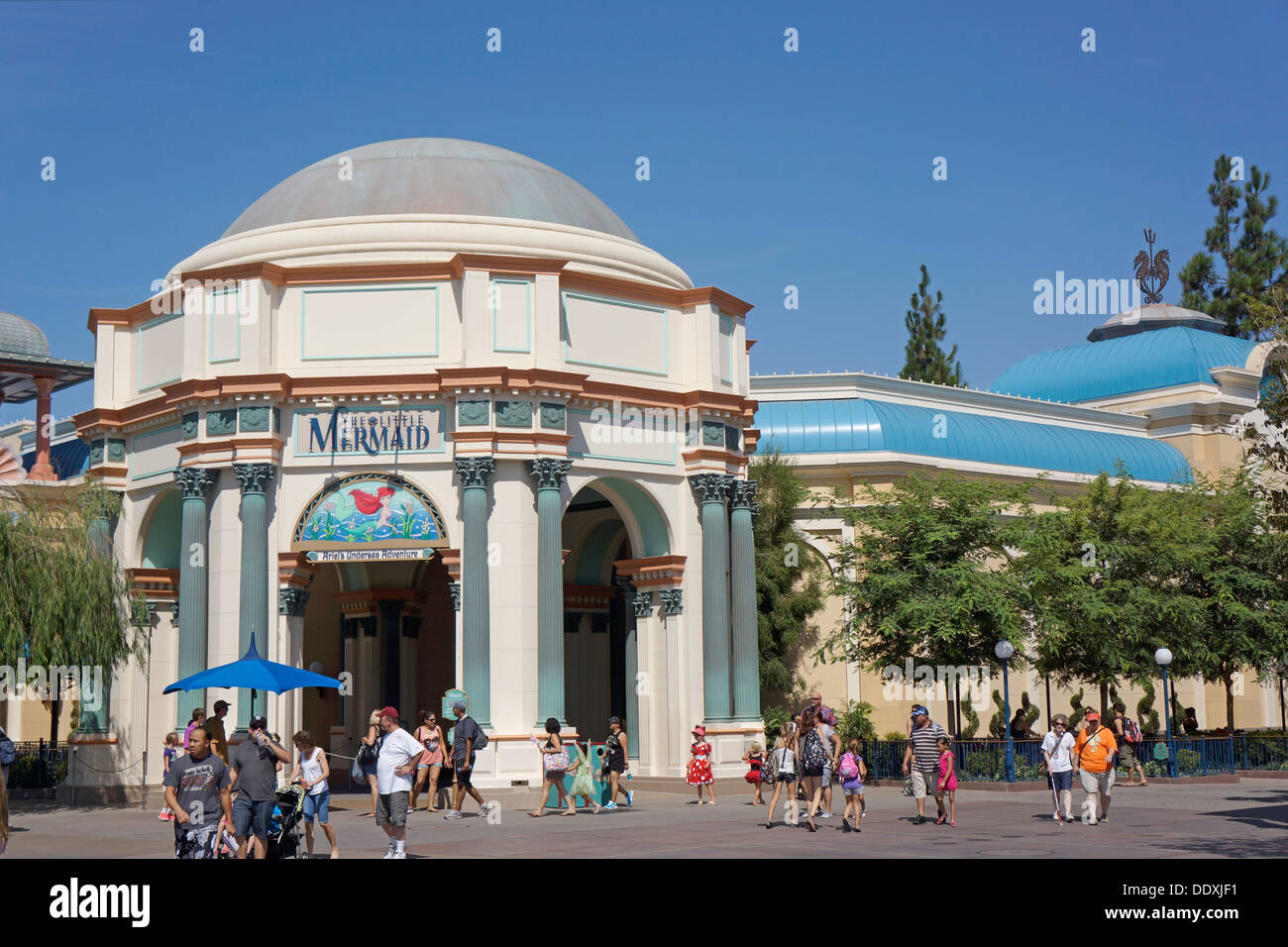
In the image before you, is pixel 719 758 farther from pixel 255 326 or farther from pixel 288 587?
pixel 255 326

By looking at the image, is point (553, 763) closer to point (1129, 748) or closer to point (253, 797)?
point (253, 797)

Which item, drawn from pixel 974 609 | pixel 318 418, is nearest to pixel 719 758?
pixel 974 609

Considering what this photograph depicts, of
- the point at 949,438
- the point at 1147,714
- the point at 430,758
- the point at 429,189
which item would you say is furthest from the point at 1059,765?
the point at 1147,714

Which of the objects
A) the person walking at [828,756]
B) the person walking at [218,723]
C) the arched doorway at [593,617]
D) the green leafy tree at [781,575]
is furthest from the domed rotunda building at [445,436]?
the person walking at [828,756]

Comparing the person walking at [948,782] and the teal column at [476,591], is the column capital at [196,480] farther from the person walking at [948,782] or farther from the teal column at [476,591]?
the person walking at [948,782]

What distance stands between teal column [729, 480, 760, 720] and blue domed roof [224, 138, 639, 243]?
7.68 metres

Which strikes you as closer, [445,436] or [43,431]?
[445,436]

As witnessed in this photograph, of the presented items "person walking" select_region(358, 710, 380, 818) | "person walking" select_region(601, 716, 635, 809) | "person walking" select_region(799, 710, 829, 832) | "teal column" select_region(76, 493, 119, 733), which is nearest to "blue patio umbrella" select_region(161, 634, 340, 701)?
"person walking" select_region(358, 710, 380, 818)

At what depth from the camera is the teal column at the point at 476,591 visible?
29.1m

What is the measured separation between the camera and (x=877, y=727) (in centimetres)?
4169

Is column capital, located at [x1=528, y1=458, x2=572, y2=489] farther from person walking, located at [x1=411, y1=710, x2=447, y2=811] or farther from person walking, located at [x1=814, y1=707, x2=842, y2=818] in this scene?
person walking, located at [x1=814, y1=707, x2=842, y2=818]

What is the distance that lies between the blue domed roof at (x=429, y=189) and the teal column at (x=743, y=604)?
7.68 m

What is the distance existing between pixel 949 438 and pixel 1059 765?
25.2 metres

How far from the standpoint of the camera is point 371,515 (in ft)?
99.3
